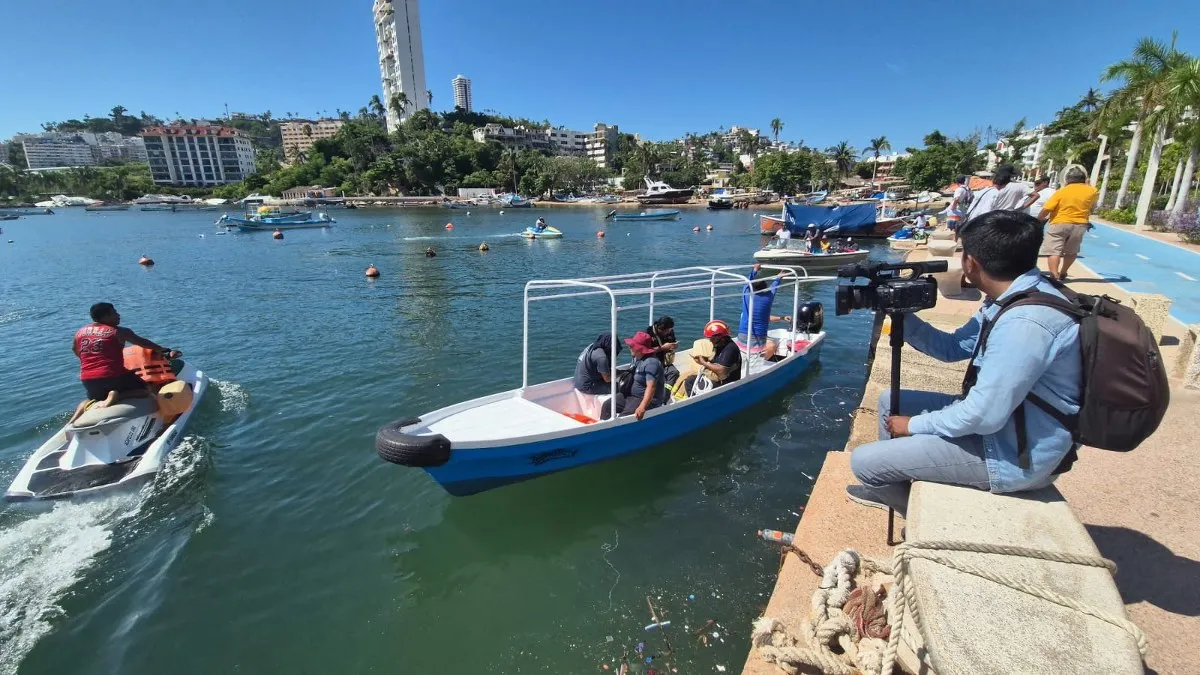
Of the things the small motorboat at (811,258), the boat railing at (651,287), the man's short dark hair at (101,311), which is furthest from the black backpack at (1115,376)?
the small motorboat at (811,258)

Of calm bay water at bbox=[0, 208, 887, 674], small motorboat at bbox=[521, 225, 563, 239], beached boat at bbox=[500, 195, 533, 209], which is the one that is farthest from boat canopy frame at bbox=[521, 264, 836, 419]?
beached boat at bbox=[500, 195, 533, 209]

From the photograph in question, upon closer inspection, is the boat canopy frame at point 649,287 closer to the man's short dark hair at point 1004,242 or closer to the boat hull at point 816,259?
the man's short dark hair at point 1004,242

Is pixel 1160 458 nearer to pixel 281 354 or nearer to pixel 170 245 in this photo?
pixel 281 354

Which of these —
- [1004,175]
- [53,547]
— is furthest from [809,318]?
[53,547]

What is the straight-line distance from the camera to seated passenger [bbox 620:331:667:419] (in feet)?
23.8

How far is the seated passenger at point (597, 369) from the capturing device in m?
7.68

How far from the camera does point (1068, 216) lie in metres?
9.09

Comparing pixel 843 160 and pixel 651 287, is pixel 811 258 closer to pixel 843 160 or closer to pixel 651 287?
pixel 651 287

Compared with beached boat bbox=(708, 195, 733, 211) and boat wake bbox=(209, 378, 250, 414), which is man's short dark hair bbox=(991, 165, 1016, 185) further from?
beached boat bbox=(708, 195, 733, 211)

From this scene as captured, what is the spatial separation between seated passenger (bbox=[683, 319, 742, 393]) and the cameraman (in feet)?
16.0

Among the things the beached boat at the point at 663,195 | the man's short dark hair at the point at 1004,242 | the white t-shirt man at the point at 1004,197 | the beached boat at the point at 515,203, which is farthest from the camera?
the beached boat at the point at 663,195

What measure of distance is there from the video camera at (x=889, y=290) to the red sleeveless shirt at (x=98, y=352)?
9636 millimetres

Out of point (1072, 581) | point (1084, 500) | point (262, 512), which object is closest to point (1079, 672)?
point (1072, 581)

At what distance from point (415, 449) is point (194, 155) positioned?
180049mm
